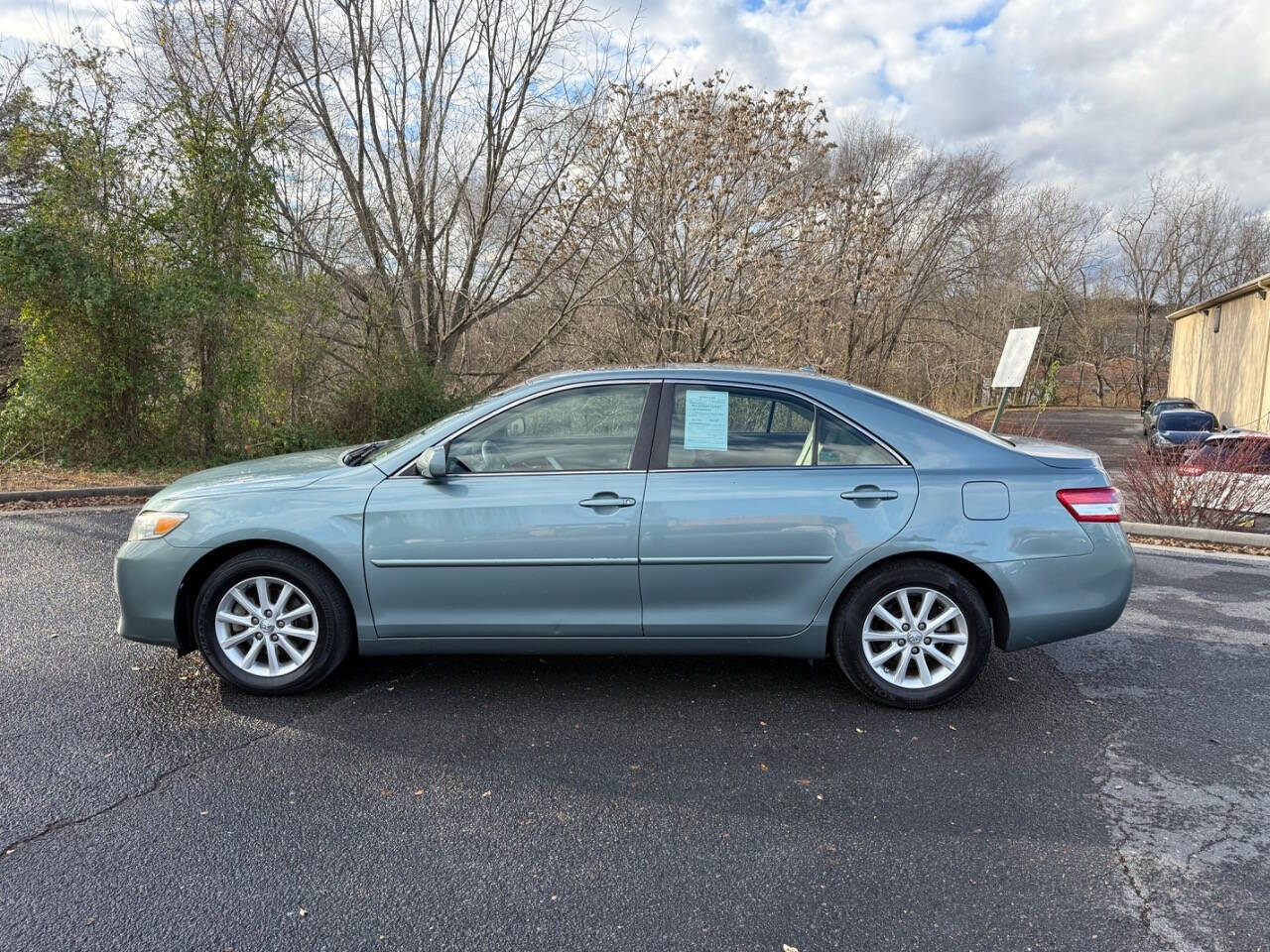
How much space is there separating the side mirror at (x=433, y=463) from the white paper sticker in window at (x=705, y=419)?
1142mm

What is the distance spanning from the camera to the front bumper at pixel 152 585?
143 inches

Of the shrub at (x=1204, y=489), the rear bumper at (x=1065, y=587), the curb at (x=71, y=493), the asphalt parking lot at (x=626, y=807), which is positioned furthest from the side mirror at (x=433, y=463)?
the shrub at (x=1204, y=489)

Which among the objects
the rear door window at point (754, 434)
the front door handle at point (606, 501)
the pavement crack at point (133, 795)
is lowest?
the pavement crack at point (133, 795)

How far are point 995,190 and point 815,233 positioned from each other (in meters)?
22.2

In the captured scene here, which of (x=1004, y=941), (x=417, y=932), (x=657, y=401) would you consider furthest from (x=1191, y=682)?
(x=417, y=932)

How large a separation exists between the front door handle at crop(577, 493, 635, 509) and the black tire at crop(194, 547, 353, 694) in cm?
127

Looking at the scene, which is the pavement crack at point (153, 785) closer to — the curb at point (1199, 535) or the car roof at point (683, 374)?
the car roof at point (683, 374)

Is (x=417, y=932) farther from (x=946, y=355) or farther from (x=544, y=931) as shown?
(x=946, y=355)

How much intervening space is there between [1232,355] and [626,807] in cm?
2835

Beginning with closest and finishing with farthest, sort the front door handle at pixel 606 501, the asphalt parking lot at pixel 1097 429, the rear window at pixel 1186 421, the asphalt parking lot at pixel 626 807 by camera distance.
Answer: the asphalt parking lot at pixel 626 807, the front door handle at pixel 606 501, the rear window at pixel 1186 421, the asphalt parking lot at pixel 1097 429

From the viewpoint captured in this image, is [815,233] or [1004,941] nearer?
[1004,941]

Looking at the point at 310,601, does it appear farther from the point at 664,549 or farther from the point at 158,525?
the point at 664,549

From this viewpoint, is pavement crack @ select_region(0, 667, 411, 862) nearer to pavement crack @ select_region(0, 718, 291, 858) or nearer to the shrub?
pavement crack @ select_region(0, 718, 291, 858)

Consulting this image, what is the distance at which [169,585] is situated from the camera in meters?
3.63
